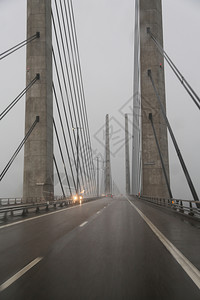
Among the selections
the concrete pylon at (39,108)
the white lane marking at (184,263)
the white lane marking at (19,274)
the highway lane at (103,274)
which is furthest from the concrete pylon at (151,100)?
the white lane marking at (19,274)

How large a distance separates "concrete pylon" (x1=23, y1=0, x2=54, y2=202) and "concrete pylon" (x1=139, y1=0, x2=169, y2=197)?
11.3 metres

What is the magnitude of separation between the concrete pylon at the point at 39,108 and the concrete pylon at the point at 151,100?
37.0 feet

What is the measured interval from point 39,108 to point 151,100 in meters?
13.3

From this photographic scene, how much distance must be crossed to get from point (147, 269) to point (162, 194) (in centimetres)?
2991

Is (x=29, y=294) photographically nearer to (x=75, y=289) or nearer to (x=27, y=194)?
(x=75, y=289)

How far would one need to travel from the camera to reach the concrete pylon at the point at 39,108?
29.1 meters

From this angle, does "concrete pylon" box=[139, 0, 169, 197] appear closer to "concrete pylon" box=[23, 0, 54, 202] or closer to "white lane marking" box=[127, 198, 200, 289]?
"concrete pylon" box=[23, 0, 54, 202]

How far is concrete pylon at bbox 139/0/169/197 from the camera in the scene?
3394 centimetres

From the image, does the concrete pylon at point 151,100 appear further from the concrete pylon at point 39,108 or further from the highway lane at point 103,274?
the highway lane at point 103,274

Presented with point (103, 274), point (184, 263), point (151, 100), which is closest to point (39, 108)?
point (151, 100)

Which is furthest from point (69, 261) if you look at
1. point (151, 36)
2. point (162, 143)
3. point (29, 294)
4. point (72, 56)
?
point (72, 56)

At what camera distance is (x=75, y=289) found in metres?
4.00

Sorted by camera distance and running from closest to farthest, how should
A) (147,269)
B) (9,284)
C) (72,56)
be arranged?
(9,284)
(147,269)
(72,56)

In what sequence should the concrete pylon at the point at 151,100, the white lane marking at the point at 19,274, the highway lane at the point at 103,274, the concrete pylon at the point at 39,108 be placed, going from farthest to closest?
the concrete pylon at the point at 151,100 < the concrete pylon at the point at 39,108 < the white lane marking at the point at 19,274 < the highway lane at the point at 103,274
